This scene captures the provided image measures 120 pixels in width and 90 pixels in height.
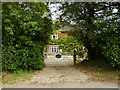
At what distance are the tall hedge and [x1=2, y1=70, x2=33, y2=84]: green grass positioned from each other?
0.84 feet

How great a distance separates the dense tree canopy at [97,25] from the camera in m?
5.37

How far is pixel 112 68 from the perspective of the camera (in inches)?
230

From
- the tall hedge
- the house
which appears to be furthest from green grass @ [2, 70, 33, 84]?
the house

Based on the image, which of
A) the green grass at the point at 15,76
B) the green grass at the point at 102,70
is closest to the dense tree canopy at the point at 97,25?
the green grass at the point at 102,70

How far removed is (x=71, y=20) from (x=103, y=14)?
1.70m

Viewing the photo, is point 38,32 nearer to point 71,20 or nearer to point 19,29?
point 19,29

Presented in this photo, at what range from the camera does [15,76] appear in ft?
16.8

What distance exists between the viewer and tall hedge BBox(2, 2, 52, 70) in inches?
203

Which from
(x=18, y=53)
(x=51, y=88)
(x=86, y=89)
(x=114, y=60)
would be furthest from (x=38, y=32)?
(x=114, y=60)

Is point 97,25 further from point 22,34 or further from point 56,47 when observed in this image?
point 56,47

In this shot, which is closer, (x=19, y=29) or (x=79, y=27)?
(x=19, y=29)

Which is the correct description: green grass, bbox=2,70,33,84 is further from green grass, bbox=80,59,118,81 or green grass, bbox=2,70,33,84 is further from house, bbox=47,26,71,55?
house, bbox=47,26,71,55

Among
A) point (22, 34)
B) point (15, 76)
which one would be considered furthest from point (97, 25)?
point (15, 76)

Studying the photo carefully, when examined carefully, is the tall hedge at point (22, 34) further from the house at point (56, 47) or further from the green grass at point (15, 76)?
the house at point (56, 47)
